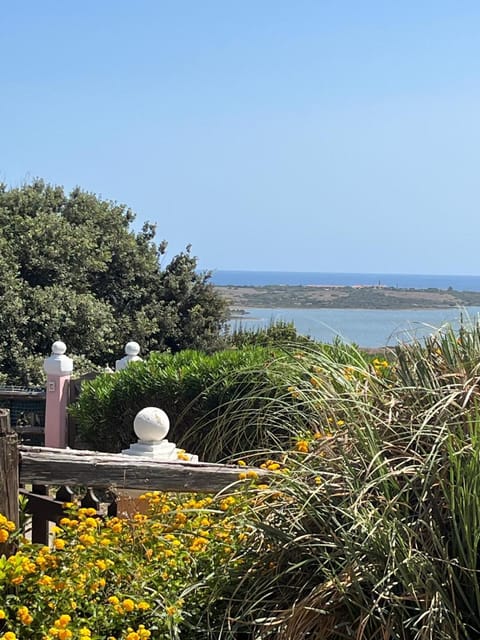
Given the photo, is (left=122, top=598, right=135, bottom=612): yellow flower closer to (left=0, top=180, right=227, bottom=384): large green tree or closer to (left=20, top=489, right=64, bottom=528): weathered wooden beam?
(left=20, top=489, right=64, bottom=528): weathered wooden beam

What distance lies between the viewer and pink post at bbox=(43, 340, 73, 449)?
11.4m

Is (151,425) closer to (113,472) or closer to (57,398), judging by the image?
(113,472)

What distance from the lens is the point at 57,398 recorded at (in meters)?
Result: 11.4

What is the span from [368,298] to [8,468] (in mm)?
11870

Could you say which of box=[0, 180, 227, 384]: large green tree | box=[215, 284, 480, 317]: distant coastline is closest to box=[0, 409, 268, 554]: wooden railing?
box=[215, 284, 480, 317]: distant coastline

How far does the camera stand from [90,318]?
63.2 ft

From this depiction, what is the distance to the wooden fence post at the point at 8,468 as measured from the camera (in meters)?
3.28

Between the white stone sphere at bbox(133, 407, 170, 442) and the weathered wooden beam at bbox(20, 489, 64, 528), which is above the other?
the white stone sphere at bbox(133, 407, 170, 442)

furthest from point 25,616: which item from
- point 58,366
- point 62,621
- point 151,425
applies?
point 58,366

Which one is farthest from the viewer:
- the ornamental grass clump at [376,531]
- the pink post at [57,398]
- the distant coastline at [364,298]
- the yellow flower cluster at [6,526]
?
the pink post at [57,398]

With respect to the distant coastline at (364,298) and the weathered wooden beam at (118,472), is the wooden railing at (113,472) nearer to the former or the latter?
the weathered wooden beam at (118,472)

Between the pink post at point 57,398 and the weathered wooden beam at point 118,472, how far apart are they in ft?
25.7

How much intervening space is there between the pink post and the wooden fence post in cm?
812

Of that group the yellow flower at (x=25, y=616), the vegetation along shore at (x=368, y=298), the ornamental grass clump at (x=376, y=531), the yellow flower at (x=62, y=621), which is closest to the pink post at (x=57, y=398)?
the vegetation along shore at (x=368, y=298)
